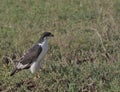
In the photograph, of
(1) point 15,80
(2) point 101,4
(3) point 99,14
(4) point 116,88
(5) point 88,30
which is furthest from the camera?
(2) point 101,4

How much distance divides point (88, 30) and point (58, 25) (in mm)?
819

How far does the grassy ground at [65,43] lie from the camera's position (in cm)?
811

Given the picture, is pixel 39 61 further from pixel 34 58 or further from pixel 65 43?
pixel 65 43

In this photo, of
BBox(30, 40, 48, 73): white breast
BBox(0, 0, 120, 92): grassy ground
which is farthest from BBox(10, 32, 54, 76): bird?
BBox(0, 0, 120, 92): grassy ground

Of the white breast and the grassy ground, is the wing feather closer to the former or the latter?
the white breast

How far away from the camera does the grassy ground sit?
8.11 meters

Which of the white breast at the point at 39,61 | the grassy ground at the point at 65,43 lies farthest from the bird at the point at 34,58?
the grassy ground at the point at 65,43

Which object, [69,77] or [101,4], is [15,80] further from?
[101,4]

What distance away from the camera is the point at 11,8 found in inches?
540

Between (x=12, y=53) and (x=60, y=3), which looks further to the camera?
(x=60, y=3)

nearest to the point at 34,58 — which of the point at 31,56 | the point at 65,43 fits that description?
the point at 31,56

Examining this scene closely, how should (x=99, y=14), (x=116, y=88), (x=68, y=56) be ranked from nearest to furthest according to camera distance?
(x=116, y=88)
(x=68, y=56)
(x=99, y=14)

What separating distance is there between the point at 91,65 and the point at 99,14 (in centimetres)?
433

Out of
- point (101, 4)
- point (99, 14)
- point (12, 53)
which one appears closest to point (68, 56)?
point (12, 53)
